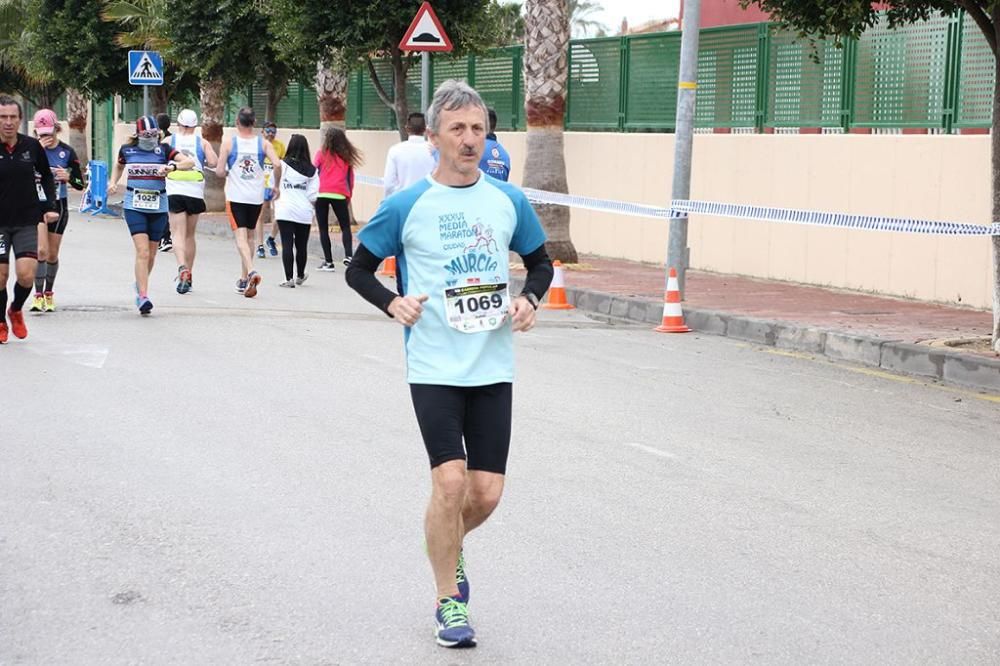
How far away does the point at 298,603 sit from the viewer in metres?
5.34

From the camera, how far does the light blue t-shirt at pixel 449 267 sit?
5055 millimetres

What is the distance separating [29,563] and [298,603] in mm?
1176

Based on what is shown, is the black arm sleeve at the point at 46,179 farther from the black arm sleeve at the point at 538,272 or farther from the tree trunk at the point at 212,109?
the tree trunk at the point at 212,109

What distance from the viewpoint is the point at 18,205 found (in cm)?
1155

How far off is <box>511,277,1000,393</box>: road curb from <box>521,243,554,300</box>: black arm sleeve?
6429 millimetres

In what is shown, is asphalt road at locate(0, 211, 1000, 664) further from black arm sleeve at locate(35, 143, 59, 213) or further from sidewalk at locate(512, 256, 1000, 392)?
black arm sleeve at locate(35, 143, 59, 213)

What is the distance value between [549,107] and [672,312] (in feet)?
20.1

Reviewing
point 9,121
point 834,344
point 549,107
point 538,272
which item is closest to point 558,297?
point 834,344

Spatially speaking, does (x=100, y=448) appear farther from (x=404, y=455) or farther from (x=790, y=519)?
(x=790, y=519)

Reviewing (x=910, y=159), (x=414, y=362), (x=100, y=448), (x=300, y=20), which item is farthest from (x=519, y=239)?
(x=300, y=20)

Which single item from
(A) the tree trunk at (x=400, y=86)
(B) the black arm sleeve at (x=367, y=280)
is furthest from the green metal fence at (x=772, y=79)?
(B) the black arm sleeve at (x=367, y=280)

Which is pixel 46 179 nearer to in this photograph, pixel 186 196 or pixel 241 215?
pixel 186 196

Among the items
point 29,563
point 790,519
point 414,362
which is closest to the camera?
point 414,362

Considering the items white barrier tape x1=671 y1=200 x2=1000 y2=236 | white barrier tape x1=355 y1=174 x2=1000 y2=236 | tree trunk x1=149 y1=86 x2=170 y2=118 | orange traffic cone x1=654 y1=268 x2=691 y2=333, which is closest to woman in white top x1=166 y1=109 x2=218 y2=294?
white barrier tape x1=355 y1=174 x2=1000 y2=236
